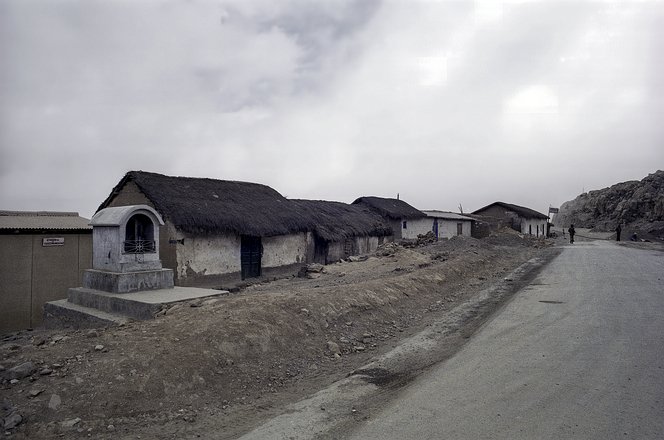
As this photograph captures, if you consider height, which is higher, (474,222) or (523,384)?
(474,222)

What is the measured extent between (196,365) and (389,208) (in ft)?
89.4

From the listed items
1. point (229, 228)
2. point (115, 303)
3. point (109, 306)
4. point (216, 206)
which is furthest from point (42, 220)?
point (115, 303)

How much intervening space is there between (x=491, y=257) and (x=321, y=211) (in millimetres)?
10050

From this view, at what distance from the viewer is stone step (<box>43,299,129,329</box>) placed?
30.2ft

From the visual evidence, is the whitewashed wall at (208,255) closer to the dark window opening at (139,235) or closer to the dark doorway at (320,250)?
the dark window opening at (139,235)

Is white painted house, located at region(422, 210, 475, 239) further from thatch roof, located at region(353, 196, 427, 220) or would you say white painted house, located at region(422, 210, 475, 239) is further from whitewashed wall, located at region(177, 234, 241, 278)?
whitewashed wall, located at region(177, 234, 241, 278)

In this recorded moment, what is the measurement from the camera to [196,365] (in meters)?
6.04

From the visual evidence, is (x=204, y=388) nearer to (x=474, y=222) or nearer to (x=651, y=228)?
(x=474, y=222)

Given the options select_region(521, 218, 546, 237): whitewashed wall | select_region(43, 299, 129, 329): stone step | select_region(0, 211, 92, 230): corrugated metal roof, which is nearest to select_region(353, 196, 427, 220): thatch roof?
select_region(521, 218, 546, 237): whitewashed wall

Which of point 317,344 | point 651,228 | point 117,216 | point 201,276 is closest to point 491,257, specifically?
point 201,276

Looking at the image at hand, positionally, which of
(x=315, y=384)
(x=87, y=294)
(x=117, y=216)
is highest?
(x=117, y=216)

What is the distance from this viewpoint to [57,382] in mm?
5473

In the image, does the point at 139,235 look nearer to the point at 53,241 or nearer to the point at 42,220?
the point at 53,241

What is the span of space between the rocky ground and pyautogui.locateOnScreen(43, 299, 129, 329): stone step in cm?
166
